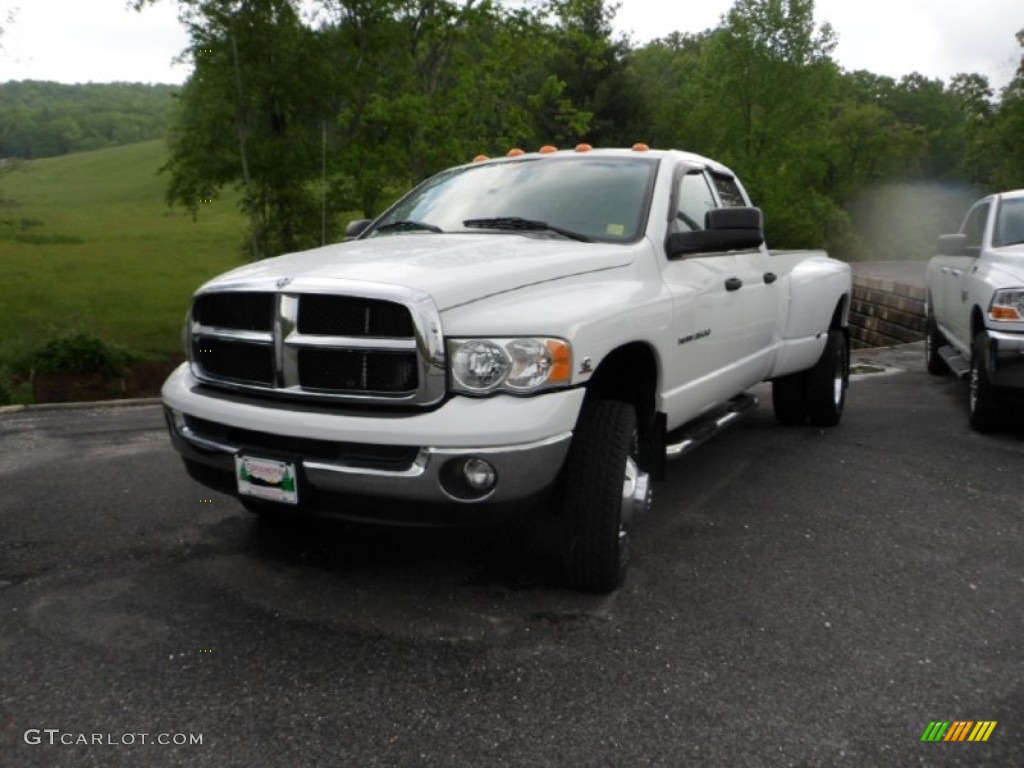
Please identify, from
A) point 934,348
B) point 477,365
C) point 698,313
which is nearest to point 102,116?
point 934,348

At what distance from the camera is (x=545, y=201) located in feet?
15.0

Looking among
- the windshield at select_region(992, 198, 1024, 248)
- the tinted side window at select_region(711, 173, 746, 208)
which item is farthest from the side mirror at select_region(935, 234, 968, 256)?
the tinted side window at select_region(711, 173, 746, 208)

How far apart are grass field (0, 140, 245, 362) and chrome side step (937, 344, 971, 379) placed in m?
12.0

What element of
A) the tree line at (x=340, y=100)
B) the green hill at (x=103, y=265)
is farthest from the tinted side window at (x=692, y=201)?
the green hill at (x=103, y=265)

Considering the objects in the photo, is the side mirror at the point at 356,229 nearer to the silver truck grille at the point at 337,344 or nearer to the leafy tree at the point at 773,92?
the silver truck grille at the point at 337,344

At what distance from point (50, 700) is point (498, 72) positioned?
16314 millimetres

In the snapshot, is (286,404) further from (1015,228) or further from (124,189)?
(124,189)

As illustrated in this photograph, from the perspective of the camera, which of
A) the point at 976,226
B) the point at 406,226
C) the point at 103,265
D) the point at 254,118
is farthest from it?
the point at 103,265

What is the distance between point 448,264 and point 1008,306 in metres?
4.53

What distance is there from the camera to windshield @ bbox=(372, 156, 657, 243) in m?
4.37

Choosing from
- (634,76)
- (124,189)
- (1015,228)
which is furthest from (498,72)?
(124,189)

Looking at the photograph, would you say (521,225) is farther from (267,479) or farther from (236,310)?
(267,479)

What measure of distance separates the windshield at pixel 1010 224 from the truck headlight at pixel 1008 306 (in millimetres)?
1211

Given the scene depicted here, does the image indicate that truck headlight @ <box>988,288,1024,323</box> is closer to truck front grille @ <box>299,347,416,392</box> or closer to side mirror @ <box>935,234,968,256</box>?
side mirror @ <box>935,234,968,256</box>
